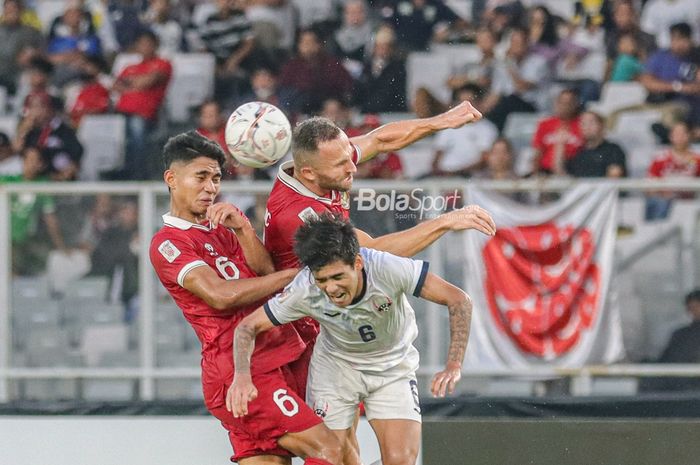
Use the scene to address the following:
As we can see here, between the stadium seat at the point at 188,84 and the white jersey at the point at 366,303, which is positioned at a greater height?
the stadium seat at the point at 188,84

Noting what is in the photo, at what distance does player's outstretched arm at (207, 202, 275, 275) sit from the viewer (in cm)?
538

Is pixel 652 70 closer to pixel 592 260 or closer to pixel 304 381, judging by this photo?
pixel 592 260

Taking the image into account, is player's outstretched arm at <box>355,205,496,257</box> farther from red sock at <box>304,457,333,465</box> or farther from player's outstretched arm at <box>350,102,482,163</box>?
red sock at <box>304,457,333,465</box>

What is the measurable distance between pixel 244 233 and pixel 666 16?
634 cm

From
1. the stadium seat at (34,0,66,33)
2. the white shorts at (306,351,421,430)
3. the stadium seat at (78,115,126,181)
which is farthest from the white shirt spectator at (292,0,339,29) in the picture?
the white shorts at (306,351,421,430)

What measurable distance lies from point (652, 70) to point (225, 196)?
4082 mm

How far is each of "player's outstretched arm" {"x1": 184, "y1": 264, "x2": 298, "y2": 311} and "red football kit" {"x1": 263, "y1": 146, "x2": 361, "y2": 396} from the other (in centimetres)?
19

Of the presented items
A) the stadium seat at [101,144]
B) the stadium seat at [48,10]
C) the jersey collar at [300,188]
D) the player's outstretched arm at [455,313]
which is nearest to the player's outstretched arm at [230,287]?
the jersey collar at [300,188]

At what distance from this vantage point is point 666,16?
424 inches

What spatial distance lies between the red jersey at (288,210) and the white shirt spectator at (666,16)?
18.2 feet

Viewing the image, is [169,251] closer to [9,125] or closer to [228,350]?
[228,350]

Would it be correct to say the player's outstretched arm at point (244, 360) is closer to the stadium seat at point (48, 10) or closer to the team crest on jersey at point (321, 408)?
the team crest on jersey at point (321, 408)

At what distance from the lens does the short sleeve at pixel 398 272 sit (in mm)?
5508

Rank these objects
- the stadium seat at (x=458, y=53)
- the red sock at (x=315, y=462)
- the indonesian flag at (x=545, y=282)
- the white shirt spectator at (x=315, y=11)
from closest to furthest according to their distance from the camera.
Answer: the red sock at (x=315, y=462) < the indonesian flag at (x=545, y=282) < the stadium seat at (x=458, y=53) < the white shirt spectator at (x=315, y=11)
